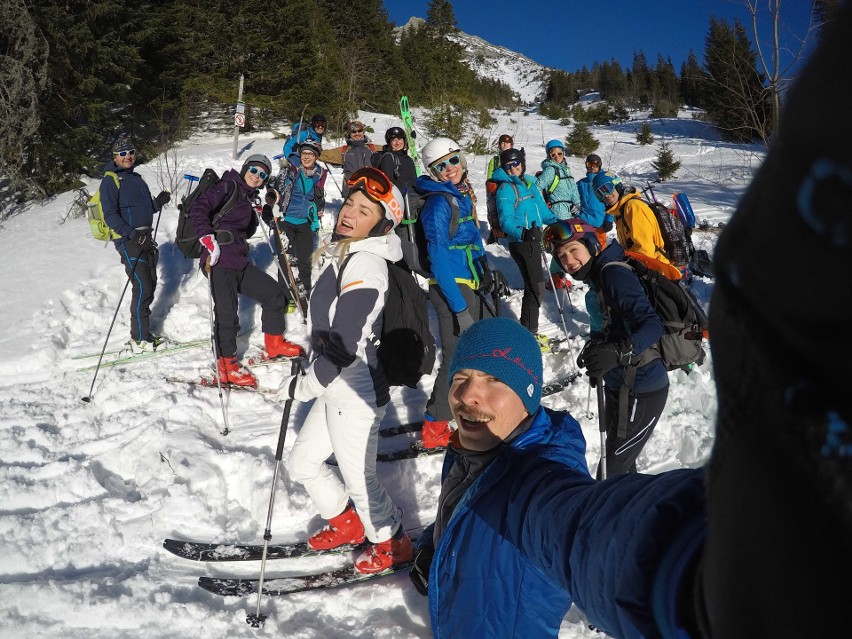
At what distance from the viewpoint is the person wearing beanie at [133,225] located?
576 centimetres

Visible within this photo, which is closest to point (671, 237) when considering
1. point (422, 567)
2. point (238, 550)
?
point (422, 567)

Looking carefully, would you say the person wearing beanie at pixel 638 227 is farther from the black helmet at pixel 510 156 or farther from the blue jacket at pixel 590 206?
the blue jacket at pixel 590 206

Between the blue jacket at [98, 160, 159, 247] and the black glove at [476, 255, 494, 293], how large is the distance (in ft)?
13.8

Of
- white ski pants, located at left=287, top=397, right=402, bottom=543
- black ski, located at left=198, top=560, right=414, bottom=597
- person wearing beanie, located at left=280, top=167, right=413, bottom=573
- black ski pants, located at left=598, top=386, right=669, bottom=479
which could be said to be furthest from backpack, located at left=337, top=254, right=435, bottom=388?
black ski pants, located at left=598, top=386, right=669, bottom=479

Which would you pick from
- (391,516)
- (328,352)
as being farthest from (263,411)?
(328,352)

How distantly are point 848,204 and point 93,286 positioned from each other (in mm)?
9150

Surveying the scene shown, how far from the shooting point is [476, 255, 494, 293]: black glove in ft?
15.0

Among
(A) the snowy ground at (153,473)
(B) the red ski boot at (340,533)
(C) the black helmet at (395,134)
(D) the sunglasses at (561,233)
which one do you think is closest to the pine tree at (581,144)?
(C) the black helmet at (395,134)

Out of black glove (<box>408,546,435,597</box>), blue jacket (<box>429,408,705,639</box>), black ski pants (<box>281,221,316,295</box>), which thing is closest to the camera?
blue jacket (<box>429,408,705,639</box>)

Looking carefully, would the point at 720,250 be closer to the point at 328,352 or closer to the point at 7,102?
the point at 328,352

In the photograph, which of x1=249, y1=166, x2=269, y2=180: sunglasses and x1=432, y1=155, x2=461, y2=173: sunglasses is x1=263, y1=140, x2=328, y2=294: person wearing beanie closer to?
x1=249, y1=166, x2=269, y2=180: sunglasses

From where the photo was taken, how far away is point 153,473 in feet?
13.2

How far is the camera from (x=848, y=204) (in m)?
0.23

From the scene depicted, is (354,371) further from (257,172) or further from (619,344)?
(257,172)
